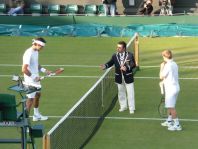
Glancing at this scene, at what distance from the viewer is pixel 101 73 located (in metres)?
22.6

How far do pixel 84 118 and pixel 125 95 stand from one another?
3.16 metres

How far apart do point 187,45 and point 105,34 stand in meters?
5.15

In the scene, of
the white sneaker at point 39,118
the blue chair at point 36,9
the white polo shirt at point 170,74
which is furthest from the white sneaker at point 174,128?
the blue chair at point 36,9

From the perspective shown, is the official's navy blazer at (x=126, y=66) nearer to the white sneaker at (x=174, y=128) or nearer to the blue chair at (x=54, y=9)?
the white sneaker at (x=174, y=128)

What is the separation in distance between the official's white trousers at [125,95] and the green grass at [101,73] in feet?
0.86

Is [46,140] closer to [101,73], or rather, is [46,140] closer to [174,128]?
[174,128]

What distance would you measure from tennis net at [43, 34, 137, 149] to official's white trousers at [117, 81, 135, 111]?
44 cm

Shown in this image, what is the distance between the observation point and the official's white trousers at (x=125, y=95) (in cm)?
1627

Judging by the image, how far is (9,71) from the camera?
74.6ft

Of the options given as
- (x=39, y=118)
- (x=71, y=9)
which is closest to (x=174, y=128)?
(x=39, y=118)

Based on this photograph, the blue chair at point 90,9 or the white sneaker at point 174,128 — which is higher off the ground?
the blue chair at point 90,9

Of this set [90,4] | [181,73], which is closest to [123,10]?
[90,4]

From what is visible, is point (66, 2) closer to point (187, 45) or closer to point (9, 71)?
point (187, 45)

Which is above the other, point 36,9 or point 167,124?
point 36,9
